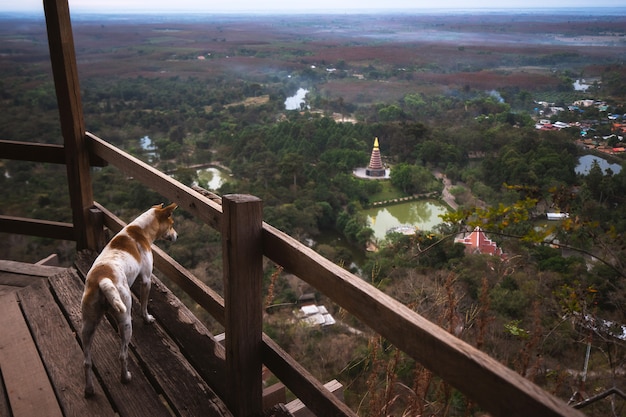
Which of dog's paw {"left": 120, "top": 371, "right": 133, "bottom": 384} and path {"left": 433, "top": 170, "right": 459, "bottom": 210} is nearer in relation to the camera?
dog's paw {"left": 120, "top": 371, "right": 133, "bottom": 384}

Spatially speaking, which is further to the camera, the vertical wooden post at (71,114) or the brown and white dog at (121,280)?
the vertical wooden post at (71,114)

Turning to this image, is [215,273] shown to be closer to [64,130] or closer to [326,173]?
[64,130]

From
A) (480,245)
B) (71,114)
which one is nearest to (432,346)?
(71,114)

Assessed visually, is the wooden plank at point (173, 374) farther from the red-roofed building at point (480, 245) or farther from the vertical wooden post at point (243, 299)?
the red-roofed building at point (480, 245)

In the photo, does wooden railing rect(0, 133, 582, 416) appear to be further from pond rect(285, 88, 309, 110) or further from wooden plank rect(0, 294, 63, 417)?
pond rect(285, 88, 309, 110)

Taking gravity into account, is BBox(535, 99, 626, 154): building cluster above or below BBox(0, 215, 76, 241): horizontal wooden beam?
below

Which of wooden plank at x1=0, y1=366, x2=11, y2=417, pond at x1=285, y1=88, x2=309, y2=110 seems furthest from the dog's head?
pond at x1=285, y1=88, x2=309, y2=110

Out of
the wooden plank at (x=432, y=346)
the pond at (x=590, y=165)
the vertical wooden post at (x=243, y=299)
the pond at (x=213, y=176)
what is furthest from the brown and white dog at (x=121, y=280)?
the pond at (x=213, y=176)
